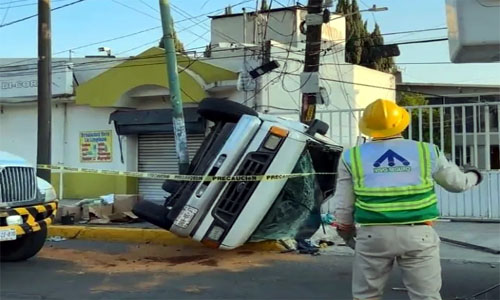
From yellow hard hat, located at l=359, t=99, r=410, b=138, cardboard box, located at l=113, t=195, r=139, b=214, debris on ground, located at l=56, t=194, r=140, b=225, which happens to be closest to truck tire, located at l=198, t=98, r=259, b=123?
yellow hard hat, located at l=359, t=99, r=410, b=138

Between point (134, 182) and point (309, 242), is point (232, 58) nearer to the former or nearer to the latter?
point (134, 182)

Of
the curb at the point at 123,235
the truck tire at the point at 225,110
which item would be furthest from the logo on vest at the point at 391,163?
the curb at the point at 123,235

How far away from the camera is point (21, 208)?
7.68m

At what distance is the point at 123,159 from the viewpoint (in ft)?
58.2

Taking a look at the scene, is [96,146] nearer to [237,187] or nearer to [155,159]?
[155,159]

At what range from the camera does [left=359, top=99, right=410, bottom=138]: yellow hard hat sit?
3.85 metres

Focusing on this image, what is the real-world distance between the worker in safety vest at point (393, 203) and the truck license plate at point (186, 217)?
3.92 metres

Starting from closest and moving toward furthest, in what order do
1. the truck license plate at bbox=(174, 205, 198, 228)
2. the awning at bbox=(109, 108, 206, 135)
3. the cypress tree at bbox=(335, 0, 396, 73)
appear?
1. the truck license plate at bbox=(174, 205, 198, 228)
2. the awning at bbox=(109, 108, 206, 135)
3. the cypress tree at bbox=(335, 0, 396, 73)

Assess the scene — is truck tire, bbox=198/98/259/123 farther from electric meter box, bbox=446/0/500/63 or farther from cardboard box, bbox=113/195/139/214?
cardboard box, bbox=113/195/139/214

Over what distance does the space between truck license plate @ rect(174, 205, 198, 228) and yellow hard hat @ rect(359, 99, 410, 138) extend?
405 centimetres

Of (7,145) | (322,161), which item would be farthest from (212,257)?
(7,145)

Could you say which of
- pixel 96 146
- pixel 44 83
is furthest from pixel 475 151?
pixel 96 146

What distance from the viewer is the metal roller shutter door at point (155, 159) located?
17.6 metres

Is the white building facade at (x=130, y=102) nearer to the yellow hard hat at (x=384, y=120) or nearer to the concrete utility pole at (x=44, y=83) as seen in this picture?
the concrete utility pole at (x=44, y=83)
